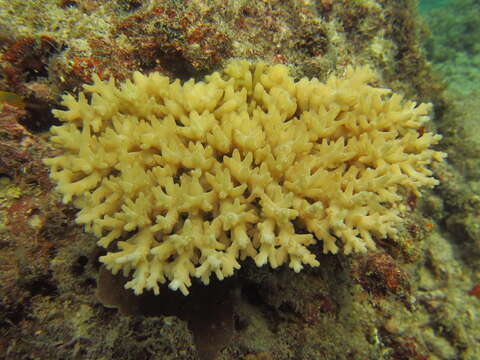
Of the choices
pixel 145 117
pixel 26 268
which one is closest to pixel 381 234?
pixel 145 117

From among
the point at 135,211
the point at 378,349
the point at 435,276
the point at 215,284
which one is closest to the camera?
the point at 135,211

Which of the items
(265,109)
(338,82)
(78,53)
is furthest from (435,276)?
(78,53)

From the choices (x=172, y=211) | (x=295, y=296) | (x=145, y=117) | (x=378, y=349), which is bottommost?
(x=378, y=349)

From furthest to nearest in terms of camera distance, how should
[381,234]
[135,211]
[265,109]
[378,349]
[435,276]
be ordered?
[435,276] < [378,349] < [265,109] < [381,234] < [135,211]

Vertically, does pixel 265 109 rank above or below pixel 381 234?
above

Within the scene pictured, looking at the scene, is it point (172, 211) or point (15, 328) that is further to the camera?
point (15, 328)

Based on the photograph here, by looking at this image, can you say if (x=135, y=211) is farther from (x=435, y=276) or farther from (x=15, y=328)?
(x=435, y=276)

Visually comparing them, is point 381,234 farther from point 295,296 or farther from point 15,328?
point 15,328
